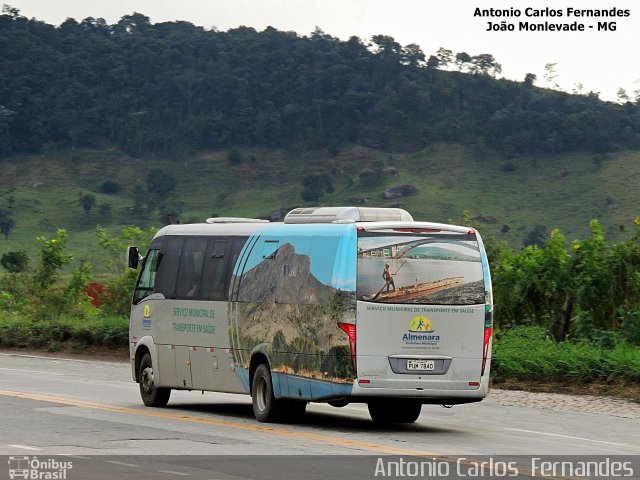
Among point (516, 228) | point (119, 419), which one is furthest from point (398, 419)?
point (516, 228)

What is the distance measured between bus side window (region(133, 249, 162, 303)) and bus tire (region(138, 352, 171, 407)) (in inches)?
37.4

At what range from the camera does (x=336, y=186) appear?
14450 cm

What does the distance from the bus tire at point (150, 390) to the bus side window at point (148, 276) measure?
951 mm

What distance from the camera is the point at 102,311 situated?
127 ft

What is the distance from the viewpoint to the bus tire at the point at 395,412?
1767 cm

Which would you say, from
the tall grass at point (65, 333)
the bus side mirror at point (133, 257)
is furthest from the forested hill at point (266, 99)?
the bus side mirror at point (133, 257)

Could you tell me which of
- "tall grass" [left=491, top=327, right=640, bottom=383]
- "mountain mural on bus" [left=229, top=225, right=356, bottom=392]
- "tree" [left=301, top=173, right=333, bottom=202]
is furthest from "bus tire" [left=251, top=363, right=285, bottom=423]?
"tree" [left=301, top=173, right=333, bottom=202]

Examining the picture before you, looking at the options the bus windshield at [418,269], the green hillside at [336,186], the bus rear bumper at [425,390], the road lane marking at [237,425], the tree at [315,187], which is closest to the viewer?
the road lane marking at [237,425]

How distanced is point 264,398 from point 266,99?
150696mm

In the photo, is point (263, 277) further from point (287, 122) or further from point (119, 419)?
point (287, 122)

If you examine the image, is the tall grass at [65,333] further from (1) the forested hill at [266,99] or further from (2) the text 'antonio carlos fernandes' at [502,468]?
(1) the forested hill at [266,99]

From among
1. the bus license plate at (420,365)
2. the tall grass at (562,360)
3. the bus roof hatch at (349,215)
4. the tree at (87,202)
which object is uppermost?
the bus roof hatch at (349,215)

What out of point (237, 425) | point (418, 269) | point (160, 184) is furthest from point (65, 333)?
point (160, 184)

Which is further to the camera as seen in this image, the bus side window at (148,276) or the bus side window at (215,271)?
the bus side window at (148,276)
